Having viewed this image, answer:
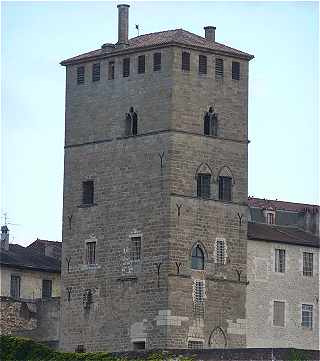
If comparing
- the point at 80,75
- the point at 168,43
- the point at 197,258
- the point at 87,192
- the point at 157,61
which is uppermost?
the point at 168,43

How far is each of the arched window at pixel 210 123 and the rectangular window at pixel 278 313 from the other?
915 centimetres

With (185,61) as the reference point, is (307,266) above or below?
below

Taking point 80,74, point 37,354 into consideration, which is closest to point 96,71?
point 80,74

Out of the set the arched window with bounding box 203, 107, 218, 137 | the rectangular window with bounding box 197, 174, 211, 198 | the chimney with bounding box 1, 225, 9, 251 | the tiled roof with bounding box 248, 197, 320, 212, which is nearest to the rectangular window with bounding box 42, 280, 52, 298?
the chimney with bounding box 1, 225, 9, 251

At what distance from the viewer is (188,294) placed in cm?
10419

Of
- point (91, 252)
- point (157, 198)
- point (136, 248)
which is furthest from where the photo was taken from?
point (91, 252)

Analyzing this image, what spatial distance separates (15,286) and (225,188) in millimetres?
18053

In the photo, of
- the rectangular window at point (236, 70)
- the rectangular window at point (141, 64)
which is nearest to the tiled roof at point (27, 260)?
the rectangular window at point (141, 64)

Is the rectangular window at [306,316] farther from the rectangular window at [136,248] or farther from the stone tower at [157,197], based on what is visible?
the rectangular window at [136,248]

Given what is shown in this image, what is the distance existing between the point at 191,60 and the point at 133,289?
38.8 feet

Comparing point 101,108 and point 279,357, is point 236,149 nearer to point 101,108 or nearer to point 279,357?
point 101,108

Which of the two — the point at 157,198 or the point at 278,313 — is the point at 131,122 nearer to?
the point at 157,198

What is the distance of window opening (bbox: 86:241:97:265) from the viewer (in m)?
108

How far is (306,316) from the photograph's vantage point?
356 feet
